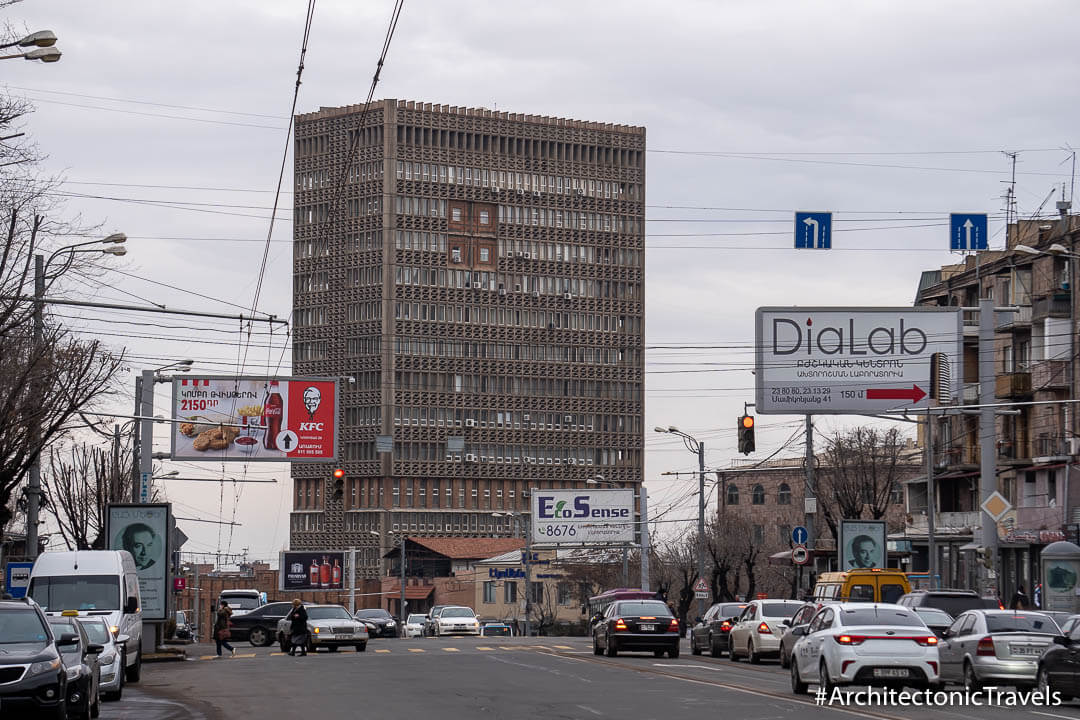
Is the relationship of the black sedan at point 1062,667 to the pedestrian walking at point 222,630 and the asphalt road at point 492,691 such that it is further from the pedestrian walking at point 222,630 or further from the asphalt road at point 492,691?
the pedestrian walking at point 222,630

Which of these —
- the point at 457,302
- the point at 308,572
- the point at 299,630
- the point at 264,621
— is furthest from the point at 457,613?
the point at 457,302

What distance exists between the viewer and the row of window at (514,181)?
14688 cm

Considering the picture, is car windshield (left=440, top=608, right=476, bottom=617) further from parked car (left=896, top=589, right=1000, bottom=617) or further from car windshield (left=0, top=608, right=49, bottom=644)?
car windshield (left=0, top=608, right=49, bottom=644)

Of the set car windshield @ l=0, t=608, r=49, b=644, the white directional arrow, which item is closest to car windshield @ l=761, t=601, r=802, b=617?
the white directional arrow

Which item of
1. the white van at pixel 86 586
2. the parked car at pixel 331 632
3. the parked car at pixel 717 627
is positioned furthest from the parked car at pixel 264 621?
the white van at pixel 86 586

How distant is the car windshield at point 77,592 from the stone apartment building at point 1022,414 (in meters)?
42.1

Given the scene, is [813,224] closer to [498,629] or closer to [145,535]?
[145,535]

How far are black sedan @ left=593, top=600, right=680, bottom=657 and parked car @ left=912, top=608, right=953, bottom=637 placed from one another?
9.78m

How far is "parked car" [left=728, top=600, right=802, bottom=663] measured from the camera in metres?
40.1

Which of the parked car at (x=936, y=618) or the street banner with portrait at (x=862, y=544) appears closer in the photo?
the parked car at (x=936, y=618)

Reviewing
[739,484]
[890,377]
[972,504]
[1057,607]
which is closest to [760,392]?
[890,377]

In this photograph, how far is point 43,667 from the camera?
20.4 meters

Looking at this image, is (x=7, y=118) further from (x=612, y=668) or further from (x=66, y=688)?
(x=612, y=668)

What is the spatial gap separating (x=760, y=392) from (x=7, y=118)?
32.4 m
